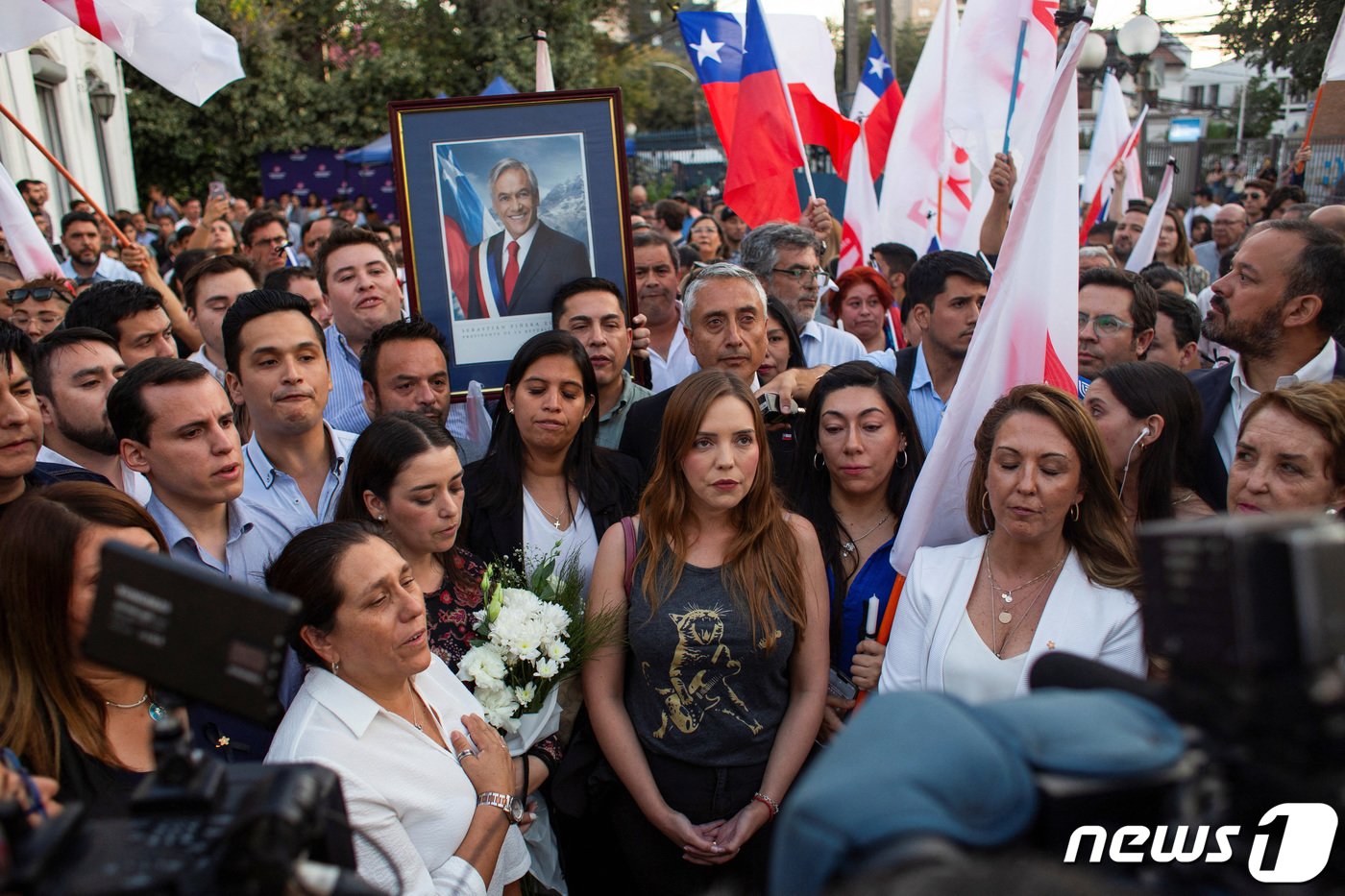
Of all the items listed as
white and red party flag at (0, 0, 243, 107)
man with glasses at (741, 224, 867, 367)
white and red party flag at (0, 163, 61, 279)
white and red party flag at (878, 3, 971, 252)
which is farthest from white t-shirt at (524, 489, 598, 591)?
white and red party flag at (878, 3, 971, 252)

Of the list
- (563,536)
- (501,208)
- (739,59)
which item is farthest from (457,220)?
(739,59)

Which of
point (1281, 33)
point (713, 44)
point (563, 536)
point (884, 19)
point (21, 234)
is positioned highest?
point (1281, 33)

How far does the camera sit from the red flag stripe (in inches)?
183

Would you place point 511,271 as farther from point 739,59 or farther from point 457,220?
point 739,59

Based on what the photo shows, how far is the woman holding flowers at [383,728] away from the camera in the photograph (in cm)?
234

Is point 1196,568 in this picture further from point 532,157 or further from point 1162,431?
point 532,157

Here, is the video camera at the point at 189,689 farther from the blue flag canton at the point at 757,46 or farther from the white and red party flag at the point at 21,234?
the blue flag canton at the point at 757,46

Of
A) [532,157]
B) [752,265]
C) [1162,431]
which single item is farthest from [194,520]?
[752,265]

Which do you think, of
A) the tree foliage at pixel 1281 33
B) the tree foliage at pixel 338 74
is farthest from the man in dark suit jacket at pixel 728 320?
the tree foliage at pixel 338 74

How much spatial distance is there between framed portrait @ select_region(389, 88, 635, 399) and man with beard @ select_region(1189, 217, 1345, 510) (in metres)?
2.37

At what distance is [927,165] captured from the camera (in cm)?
729

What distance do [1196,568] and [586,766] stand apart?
2.49m

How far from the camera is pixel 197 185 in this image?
24688 millimetres

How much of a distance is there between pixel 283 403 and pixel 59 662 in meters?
1.40
